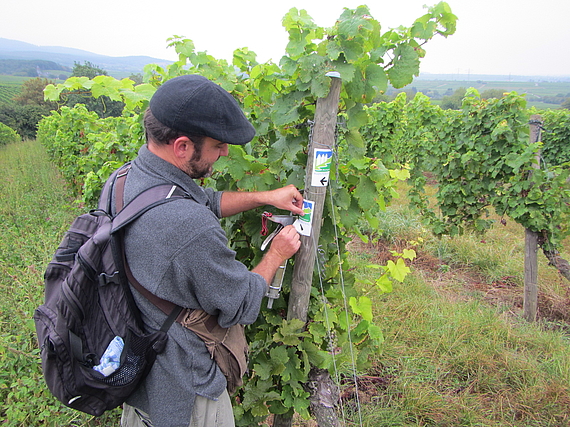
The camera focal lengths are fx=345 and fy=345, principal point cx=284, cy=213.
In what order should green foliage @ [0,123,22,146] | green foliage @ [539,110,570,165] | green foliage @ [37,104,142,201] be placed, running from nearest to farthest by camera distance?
green foliage @ [37,104,142,201], green foliage @ [539,110,570,165], green foliage @ [0,123,22,146]

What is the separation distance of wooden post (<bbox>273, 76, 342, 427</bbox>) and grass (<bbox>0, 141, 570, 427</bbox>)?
516 millimetres

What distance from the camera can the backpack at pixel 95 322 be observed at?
46.0 inches

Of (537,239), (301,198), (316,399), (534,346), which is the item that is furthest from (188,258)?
(537,239)

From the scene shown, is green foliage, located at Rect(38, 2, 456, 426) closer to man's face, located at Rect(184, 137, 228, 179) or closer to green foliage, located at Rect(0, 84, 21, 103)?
man's face, located at Rect(184, 137, 228, 179)

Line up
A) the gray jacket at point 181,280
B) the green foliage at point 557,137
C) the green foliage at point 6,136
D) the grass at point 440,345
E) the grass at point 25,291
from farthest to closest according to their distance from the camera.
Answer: the green foliage at point 6,136 < the green foliage at point 557,137 < the grass at point 440,345 < the grass at point 25,291 < the gray jacket at point 181,280

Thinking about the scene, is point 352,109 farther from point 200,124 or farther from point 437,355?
point 437,355

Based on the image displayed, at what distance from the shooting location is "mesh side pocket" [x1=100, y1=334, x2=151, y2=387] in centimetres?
124

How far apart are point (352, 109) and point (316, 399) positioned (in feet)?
5.12

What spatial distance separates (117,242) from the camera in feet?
3.90

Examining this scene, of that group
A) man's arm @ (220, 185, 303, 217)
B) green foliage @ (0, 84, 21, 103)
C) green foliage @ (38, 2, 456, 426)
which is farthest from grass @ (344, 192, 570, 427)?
green foliage @ (0, 84, 21, 103)

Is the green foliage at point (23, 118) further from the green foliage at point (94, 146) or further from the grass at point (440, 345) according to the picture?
the grass at point (440, 345)

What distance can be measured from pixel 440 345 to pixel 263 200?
3.00 metres

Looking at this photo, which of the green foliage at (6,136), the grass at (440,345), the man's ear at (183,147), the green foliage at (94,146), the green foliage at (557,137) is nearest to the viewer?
the man's ear at (183,147)

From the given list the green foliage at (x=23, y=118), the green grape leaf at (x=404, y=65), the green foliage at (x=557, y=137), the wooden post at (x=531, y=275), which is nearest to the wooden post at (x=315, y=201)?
the green grape leaf at (x=404, y=65)
